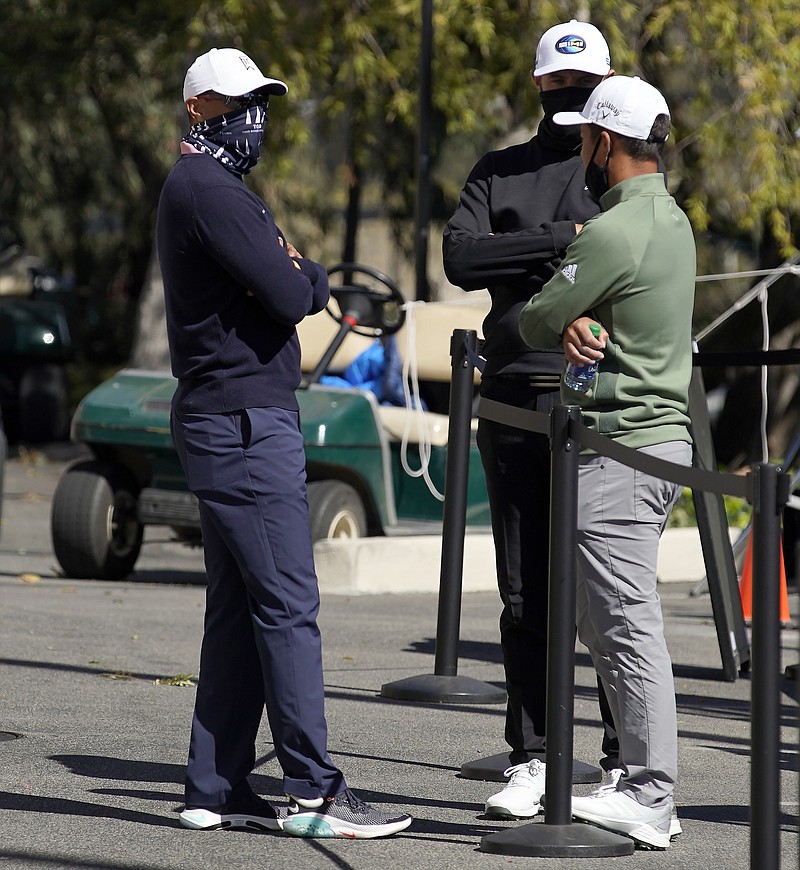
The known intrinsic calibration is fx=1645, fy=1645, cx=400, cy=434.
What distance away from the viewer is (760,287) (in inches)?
282

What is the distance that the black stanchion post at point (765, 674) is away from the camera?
3.17 m

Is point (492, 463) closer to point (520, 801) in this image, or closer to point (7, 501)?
point (520, 801)

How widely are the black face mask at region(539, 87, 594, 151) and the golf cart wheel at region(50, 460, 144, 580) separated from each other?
198 inches

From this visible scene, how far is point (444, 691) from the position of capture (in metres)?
5.94

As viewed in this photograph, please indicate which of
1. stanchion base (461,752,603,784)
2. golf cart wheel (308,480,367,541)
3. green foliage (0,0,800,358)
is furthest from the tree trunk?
stanchion base (461,752,603,784)

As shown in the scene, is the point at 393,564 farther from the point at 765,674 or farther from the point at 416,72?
the point at 416,72

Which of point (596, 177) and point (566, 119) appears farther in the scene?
point (566, 119)

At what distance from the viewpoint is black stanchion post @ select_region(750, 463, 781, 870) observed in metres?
3.17

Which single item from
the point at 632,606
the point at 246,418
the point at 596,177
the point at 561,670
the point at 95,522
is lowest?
the point at 95,522

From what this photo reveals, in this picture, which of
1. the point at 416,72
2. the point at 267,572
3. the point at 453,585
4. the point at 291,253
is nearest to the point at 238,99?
the point at 291,253

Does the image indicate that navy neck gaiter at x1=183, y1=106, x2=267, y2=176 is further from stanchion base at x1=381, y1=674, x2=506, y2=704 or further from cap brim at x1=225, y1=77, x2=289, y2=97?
stanchion base at x1=381, y1=674, x2=506, y2=704

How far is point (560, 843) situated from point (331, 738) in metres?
1.52

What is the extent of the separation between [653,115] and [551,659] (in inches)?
52.1

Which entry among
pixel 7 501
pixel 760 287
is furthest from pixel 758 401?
pixel 760 287
